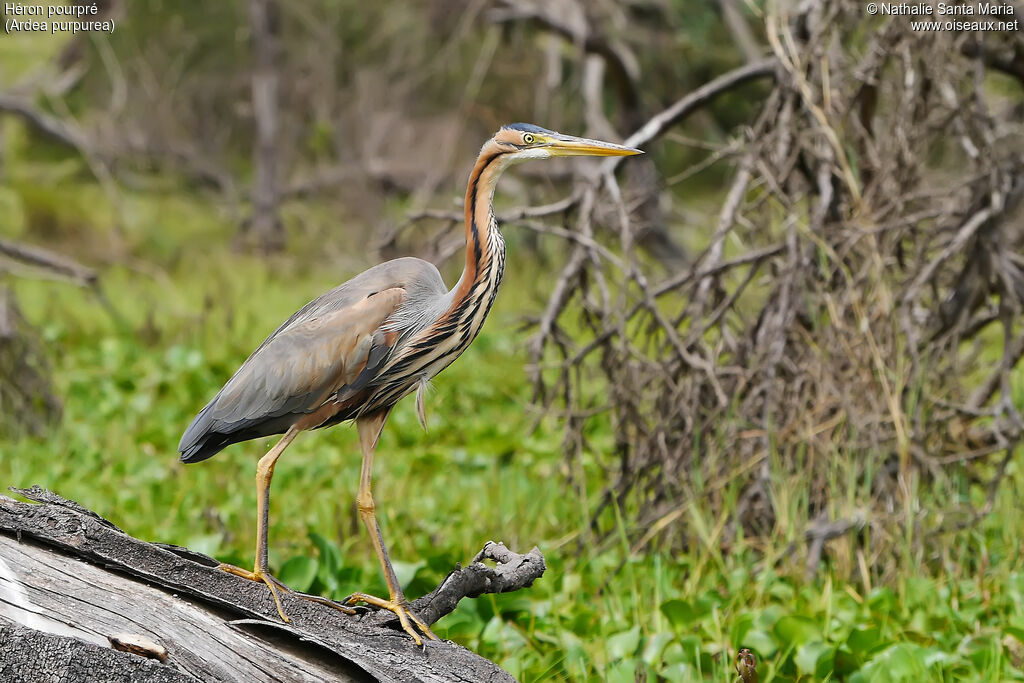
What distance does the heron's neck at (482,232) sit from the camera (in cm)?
259

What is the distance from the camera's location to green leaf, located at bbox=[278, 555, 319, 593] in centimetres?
366

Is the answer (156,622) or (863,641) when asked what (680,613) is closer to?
(863,641)

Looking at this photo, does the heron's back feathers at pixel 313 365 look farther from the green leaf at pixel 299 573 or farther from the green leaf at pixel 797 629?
the green leaf at pixel 797 629

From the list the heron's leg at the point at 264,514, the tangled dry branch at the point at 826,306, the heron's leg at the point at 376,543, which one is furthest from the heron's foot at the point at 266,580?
the tangled dry branch at the point at 826,306

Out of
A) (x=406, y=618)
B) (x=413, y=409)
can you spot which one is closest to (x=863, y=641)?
(x=406, y=618)

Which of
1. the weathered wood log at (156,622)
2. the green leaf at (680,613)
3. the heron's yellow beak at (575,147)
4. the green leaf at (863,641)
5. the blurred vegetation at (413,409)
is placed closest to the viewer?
the weathered wood log at (156,622)

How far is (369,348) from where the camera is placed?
2.71 metres

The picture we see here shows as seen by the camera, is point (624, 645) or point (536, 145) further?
point (624, 645)

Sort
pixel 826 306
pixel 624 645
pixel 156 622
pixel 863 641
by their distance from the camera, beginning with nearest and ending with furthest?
pixel 156 622 < pixel 863 641 < pixel 624 645 < pixel 826 306

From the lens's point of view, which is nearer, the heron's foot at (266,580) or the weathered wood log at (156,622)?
the weathered wood log at (156,622)

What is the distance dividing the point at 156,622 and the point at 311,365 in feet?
2.27

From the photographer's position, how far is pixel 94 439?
621 cm

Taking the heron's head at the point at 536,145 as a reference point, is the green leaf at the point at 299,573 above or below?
below

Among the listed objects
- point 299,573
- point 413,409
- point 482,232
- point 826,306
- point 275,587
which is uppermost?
point 482,232
